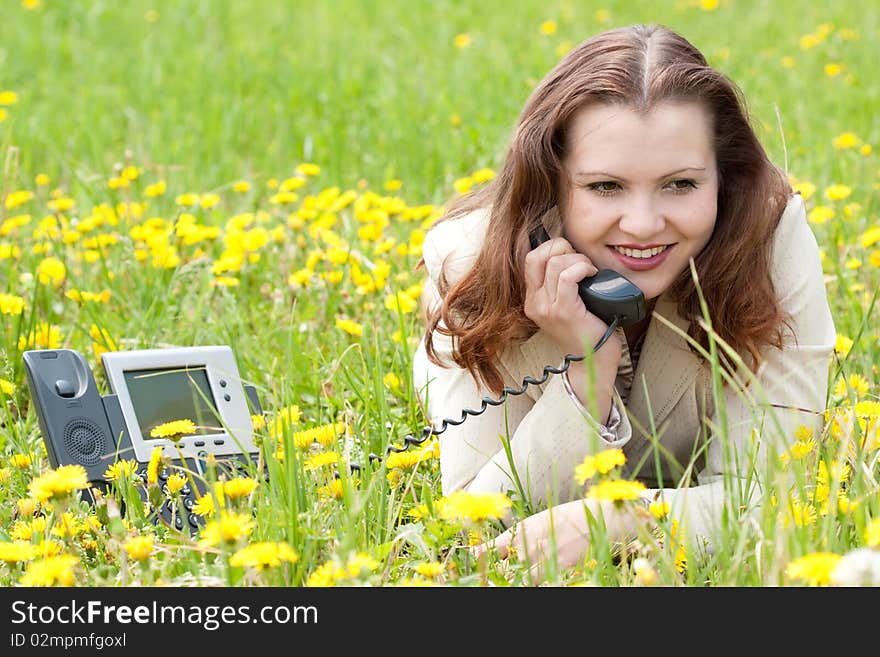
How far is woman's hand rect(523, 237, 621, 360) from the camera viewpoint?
8.10 feet

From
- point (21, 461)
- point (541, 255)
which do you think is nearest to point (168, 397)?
point (21, 461)

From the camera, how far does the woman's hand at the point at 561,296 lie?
2.47 meters

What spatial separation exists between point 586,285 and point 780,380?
1.45 ft

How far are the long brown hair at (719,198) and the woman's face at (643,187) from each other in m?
0.04

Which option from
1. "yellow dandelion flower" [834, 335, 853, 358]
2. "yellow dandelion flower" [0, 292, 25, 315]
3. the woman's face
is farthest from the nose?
"yellow dandelion flower" [0, 292, 25, 315]

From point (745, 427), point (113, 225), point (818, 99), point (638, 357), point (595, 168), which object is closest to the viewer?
point (595, 168)

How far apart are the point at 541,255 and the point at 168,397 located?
2.95 feet

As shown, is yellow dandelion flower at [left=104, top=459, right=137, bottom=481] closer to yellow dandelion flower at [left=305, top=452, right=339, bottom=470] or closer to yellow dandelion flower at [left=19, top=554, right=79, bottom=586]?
yellow dandelion flower at [left=305, top=452, right=339, bottom=470]

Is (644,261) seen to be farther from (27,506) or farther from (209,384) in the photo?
(27,506)

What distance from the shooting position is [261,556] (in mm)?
1806

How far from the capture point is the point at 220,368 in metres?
2.89
